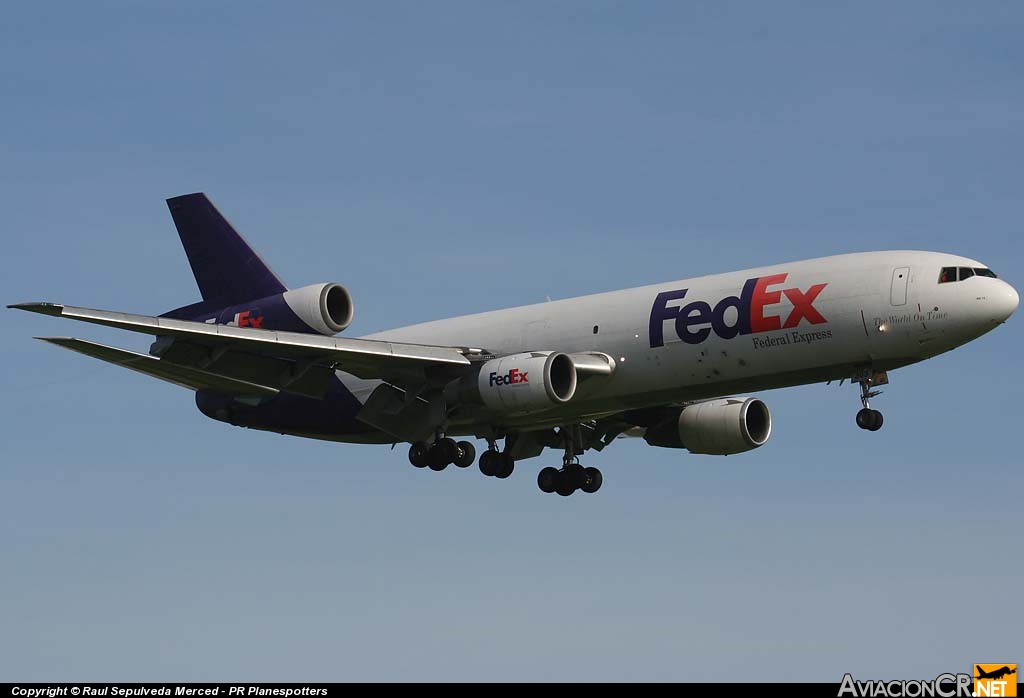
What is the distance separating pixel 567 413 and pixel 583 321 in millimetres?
2913

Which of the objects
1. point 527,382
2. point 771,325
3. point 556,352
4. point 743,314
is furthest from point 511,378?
point 771,325

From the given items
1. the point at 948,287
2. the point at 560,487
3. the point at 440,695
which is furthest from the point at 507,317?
the point at 440,695

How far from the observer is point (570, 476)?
54.7m

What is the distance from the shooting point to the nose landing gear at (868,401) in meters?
46.0

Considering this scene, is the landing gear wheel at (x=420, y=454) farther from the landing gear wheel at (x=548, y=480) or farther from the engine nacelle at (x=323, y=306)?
the landing gear wheel at (x=548, y=480)

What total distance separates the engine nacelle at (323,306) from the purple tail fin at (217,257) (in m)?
2.60

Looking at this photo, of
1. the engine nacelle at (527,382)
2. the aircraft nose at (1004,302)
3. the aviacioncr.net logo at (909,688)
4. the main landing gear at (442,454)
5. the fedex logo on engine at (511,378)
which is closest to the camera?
the aviacioncr.net logo at (909,688)

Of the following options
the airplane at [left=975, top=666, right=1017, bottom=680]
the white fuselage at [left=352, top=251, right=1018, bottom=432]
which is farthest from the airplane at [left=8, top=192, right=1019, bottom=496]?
the airplane at [left=975, top=666, right=1017, bottom=680]

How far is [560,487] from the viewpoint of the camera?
180 ft

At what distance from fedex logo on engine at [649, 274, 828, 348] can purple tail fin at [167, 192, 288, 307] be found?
13028 mm

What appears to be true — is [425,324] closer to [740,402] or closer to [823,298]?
[740,402]

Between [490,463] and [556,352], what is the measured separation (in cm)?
703

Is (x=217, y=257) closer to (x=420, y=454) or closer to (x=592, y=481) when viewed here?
(x=420, y=454)

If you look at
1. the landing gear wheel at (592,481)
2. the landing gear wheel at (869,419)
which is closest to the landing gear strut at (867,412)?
the landing gear wheel at (869,419)
